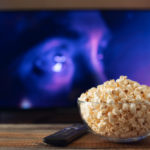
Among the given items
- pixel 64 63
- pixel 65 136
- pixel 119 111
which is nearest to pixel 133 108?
pixel 119 111

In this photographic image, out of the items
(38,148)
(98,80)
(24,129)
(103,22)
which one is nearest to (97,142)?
(38,148)

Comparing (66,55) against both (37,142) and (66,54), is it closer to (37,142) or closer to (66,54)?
(66,54)

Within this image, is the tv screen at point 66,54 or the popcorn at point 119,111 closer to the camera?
the popcorn at point 119,111

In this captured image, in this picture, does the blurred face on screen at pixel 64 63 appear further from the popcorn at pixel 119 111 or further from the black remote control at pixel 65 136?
the popcorn at pixel 119 111

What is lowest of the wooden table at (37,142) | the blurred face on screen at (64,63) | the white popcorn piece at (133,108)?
the wooden table at (37,142)

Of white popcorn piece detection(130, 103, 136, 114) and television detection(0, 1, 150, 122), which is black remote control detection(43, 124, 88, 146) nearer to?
white popcorn piece detection(130, 103, 136, 114)

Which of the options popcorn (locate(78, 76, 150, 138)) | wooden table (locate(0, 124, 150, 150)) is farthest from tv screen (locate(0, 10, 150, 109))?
popcorn (locate(78, 76, 150, 138))

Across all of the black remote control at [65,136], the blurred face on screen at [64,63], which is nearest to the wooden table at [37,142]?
the black remote control at [65,136]
